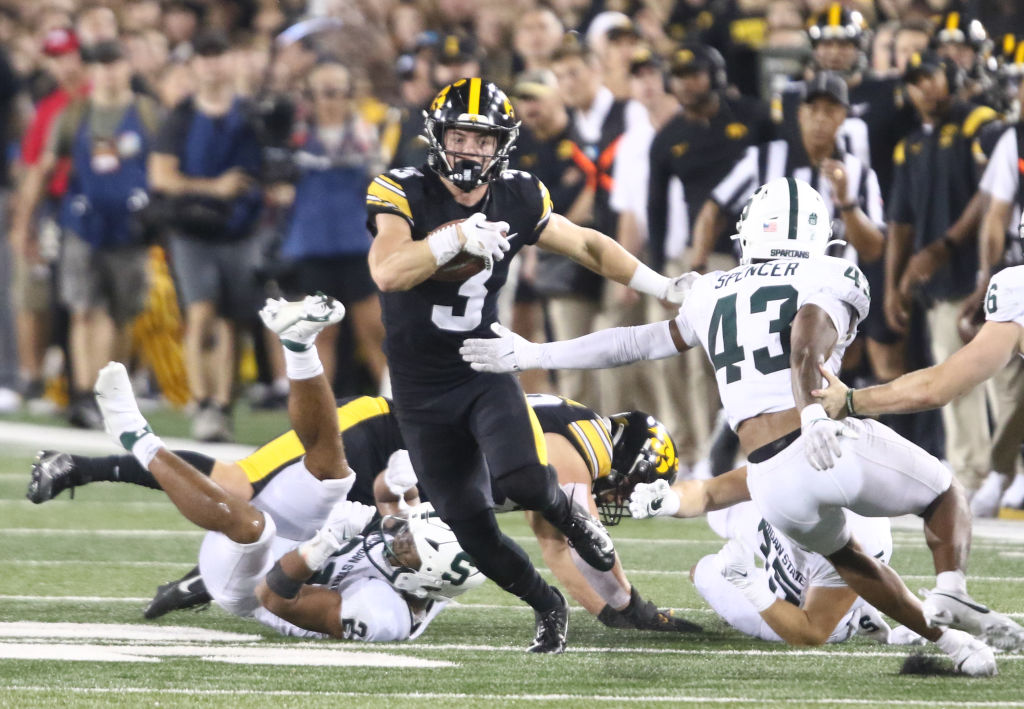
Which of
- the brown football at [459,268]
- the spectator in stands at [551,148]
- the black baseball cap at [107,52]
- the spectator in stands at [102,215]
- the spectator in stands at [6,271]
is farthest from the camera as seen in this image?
the spectator in stands at [6,271]

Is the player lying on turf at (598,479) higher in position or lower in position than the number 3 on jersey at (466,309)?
lower

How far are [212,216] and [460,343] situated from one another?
598cm

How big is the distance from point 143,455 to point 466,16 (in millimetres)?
7573

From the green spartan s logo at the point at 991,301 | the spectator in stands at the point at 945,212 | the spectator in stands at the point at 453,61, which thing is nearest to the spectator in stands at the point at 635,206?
the spectator in stands at the point at 453,61

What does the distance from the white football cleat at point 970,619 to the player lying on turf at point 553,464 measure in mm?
1396

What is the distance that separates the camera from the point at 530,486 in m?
5.48

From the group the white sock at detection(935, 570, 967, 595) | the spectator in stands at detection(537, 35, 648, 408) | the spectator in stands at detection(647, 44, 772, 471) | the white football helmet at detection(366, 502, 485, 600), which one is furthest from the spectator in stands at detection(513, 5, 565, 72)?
the white sock at detection(935, 570, 967, 595)

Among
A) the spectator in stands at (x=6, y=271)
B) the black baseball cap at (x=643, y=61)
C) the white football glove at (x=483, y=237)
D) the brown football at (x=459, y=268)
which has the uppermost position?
the black baseball cap at (x=643, y=61)

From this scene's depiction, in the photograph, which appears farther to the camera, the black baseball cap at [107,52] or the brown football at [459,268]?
the black baseball cap at [107,52]

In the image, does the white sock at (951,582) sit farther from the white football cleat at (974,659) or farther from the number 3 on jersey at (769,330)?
the number 3 on jersey at (769,330)

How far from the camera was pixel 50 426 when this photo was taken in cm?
1276

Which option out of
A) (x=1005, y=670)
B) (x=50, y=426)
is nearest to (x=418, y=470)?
(x=1005, y=670)

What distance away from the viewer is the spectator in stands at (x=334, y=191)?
1104 cm

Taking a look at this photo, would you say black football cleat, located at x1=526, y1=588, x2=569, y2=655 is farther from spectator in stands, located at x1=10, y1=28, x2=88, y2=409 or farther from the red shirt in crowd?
the red shirt in crowd
